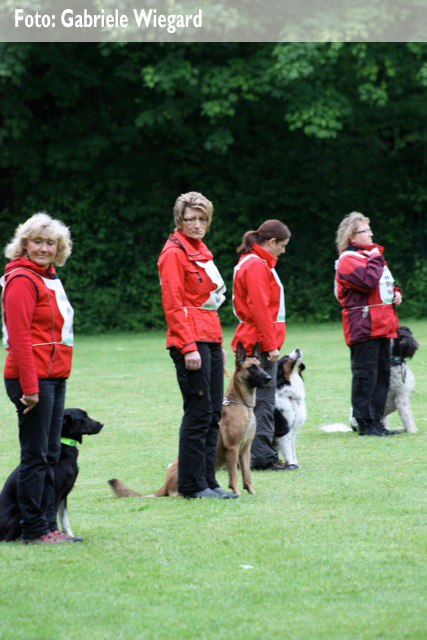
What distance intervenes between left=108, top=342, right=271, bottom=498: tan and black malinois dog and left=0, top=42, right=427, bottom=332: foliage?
14.9m

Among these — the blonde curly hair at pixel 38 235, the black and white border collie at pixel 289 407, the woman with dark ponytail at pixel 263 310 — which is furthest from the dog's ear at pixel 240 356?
the blonde curly hair at pixel 38 235

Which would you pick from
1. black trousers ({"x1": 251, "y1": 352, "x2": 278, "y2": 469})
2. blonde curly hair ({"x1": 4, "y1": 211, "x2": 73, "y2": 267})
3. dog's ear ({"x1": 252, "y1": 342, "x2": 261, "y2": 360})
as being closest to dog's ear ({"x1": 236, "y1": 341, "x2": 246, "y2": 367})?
dog's ear ({"x1": 252, "y1": 342, "x2": 261, "y2": 360})

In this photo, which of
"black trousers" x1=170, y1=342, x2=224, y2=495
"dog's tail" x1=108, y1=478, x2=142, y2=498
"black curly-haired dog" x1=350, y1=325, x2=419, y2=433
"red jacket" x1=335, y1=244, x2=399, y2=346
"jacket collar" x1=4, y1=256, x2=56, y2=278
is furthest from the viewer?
"black curly-haired dog" x1=350, y1=325, x2=419, y2=433

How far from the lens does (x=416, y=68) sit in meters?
22.9

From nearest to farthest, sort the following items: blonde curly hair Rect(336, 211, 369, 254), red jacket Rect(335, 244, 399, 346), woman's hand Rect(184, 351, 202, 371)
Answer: woman's hand Rect(184, 351, 202, 371)
red jacket Rect(335, 244, 399, 346)
blonde curly hair Rect(336, 211, 369, 254)

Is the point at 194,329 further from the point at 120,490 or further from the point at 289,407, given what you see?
the point at 289,407

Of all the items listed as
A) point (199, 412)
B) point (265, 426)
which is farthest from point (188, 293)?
point (265, 426)

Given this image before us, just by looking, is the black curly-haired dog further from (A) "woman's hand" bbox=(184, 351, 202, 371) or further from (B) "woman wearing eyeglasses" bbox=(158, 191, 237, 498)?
(A) "woman's hand" bbox=(184, 351, 202, 371)

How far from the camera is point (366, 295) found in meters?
9.39

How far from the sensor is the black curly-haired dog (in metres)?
9.53

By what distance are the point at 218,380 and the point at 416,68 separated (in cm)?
1767

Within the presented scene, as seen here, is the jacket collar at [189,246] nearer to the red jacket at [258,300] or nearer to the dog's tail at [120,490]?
the red jacket at [258,300]

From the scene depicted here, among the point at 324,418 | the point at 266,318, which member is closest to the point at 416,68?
the point at 324,418

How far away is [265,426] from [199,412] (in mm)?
1476
